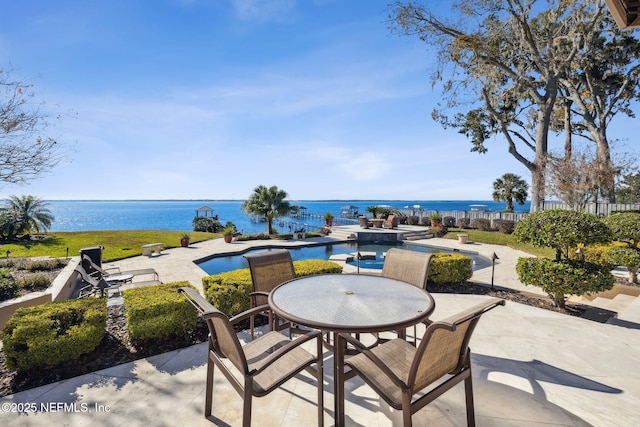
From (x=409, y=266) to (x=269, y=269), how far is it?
5.73ft

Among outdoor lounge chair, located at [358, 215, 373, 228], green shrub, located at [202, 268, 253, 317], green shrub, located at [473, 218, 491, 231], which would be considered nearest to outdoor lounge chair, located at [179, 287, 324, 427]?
green shrub, located at [202, 268, 253, 317]

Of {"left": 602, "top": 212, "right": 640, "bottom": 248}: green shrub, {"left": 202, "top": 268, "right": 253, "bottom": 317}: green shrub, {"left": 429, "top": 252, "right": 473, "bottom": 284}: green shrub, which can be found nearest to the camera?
{"left": 202, "top": 268, "right": 253, "bottom": 317}: green shrub

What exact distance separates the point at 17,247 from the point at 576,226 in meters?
18.9

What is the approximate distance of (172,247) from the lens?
13219 millimetres

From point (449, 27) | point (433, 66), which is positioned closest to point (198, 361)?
point (433, 66)

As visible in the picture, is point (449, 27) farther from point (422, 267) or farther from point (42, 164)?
point (42, 164)

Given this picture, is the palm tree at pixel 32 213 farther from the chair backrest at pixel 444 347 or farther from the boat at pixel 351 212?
the boat at pixel 351 212

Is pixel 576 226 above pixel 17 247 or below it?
above

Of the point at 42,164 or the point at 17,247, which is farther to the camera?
the point at 17,247

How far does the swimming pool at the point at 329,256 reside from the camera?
32.8 ft

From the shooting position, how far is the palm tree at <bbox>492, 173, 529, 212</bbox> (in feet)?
82.5

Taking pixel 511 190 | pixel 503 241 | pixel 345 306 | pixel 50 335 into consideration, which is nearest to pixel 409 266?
pixel 345 306

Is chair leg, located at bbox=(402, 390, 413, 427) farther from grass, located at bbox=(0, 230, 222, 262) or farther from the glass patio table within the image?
grass, located at bbox=(0, 230, 222, 262)

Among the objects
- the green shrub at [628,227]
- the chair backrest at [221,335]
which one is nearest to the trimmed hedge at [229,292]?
the chair backrest at [221,335]
